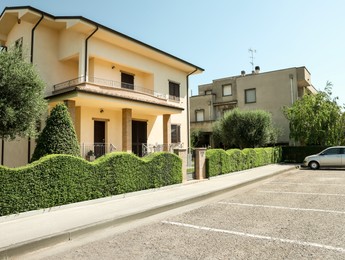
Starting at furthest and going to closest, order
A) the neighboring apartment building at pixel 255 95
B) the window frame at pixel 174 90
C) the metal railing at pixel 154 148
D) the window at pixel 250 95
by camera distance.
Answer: the window at pixel 250 95 → the neighboring apartment building at pixel 255 95 → the window frame at pixel 174 90 → the metal railing at pixel 154 148

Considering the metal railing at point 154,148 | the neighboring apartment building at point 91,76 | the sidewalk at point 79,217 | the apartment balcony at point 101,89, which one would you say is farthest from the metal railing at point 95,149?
→ the sidewalk at point 79,217

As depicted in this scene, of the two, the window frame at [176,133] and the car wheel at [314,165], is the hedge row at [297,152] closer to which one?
the car wheel at [314,165]

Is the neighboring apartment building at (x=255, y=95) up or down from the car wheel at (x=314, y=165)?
up

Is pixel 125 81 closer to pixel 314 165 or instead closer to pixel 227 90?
pixel 314 165

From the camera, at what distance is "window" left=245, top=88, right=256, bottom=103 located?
32.3 m

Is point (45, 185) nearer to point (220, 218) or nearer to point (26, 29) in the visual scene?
point (220, 218)

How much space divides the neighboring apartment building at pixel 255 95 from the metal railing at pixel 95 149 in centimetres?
1890

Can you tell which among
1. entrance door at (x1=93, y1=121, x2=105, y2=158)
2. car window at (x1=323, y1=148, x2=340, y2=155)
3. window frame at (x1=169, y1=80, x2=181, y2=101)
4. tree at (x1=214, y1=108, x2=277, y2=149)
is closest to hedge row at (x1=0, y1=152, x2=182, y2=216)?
entrance door at (x1=93, y1=121, x2=105, y2=158)

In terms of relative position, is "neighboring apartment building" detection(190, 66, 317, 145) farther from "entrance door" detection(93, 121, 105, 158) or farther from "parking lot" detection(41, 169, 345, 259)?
"parking lot" detection(41, 169, 345, 259)

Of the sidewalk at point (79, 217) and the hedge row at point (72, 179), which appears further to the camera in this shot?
the hedge row at point (72, 179)

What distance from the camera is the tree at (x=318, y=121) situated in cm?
2489

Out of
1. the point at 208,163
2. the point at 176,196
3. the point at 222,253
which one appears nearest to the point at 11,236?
the point at 222,253

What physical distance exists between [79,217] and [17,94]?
17.5 ft

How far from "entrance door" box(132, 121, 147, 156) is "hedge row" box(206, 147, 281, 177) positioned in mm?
6176
